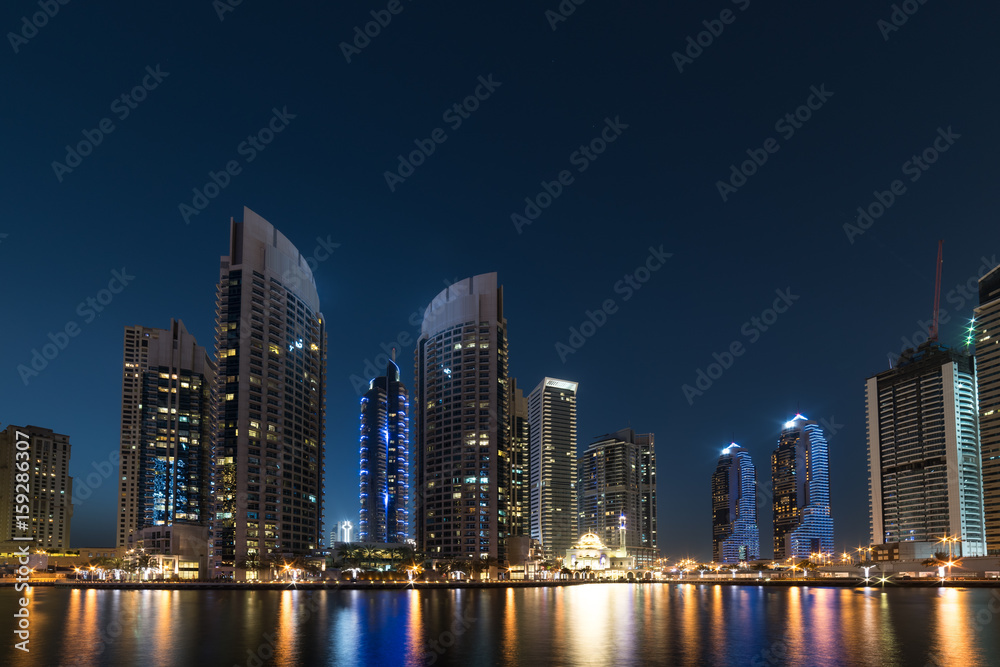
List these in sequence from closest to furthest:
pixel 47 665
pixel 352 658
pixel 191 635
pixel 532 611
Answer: pixel 47 665 < pixel 352 658 < pixel 191 635 < pixel 532 611

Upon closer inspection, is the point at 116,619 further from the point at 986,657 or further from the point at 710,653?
the point at 986,657

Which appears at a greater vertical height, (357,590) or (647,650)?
(647,650)

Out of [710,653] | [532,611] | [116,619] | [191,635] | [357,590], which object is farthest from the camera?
[357,590]

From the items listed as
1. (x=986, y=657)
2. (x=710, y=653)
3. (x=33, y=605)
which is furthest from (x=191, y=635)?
(x=986, y=657)

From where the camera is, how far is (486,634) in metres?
90.1

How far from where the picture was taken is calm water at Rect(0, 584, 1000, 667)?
7175cm

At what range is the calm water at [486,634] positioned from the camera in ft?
235

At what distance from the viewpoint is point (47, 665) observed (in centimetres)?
6538

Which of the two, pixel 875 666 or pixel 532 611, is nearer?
pixel 875 666

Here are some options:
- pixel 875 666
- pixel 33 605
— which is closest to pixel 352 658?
pixel 875 666

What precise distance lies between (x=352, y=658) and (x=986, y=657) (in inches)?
2256

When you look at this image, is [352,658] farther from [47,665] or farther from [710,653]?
[710,653]

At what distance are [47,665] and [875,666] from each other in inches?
2711

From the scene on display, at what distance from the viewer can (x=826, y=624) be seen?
352 feet
